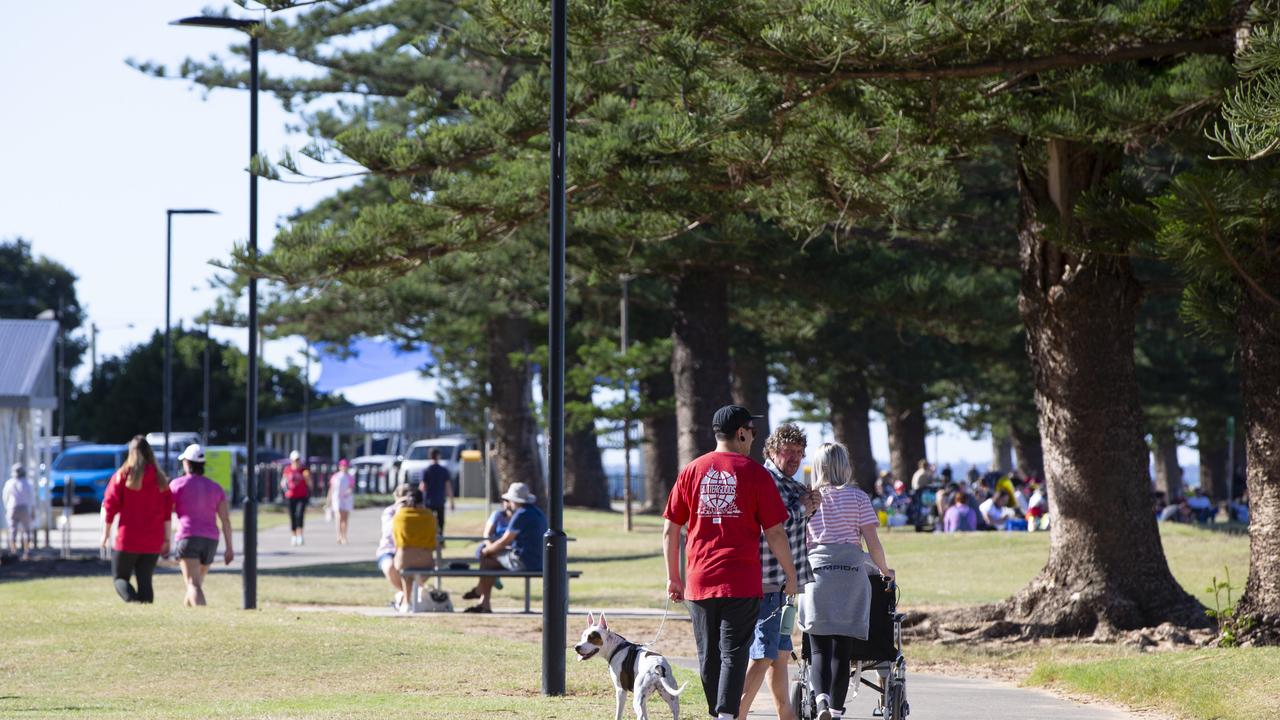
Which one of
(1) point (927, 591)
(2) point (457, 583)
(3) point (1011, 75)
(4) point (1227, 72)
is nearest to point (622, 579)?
(2) point (457, 583)

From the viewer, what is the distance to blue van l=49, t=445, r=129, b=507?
45.2m

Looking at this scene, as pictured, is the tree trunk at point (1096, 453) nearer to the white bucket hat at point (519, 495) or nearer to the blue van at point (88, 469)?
the white bucket hat at point (519, 495)

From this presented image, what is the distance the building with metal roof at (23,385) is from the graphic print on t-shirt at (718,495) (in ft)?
74.5

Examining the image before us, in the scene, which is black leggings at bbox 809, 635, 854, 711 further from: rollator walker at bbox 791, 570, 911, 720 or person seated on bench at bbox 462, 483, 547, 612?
person seated on bench at bbox 462, 483, 547, 612

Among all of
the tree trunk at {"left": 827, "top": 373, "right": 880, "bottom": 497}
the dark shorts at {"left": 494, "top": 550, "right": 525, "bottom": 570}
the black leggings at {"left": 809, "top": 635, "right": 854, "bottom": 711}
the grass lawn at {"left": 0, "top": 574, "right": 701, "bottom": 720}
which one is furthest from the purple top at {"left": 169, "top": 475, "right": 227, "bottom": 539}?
the tree trunk at {"left": 827, "top": 373, "right": 880, "bottom": 497}

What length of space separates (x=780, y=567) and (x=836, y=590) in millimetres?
314

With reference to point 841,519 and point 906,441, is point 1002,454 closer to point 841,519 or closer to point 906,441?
point 906,441

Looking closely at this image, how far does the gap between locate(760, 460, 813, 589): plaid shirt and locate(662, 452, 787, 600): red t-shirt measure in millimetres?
406

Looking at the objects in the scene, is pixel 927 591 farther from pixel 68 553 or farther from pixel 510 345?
pixel 510 345

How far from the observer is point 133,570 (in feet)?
52.9

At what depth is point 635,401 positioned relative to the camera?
112ft

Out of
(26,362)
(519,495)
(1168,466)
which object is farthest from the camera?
(1168,466)

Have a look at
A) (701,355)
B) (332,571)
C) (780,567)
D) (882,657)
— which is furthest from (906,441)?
(780,567)

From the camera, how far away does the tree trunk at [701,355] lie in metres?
26.5
